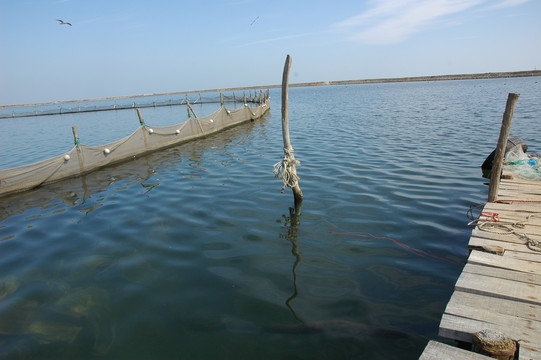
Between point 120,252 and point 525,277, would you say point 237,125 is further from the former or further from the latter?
point 525,277

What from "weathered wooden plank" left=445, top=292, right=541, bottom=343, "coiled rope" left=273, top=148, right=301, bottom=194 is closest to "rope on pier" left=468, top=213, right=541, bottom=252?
"weathered wooden plank" left=445, top=292, right=541, bottom=343

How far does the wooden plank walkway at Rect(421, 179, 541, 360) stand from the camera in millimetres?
2586

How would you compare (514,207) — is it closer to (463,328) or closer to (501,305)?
(501,305)

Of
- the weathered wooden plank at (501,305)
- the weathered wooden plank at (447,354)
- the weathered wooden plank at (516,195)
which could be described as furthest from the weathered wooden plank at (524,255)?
the weathered wooden plank at (516,195)

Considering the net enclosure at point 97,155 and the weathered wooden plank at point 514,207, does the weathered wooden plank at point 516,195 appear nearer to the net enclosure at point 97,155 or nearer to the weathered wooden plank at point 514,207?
the weathered wooden plank at point 514,207

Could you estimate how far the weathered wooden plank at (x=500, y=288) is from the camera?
307 cm

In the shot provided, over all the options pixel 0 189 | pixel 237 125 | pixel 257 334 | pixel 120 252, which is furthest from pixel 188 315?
pixel 237 125

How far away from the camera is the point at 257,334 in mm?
3498

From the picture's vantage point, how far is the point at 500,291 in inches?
125

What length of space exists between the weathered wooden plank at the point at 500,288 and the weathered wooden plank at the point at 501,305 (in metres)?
0.05

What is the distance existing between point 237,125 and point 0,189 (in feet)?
47.2

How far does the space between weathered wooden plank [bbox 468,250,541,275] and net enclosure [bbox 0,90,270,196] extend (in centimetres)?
1042

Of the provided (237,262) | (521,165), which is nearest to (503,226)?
(237,262)

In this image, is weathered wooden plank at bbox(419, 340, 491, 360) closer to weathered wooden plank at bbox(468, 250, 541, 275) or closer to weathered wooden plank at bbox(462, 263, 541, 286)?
weathered wooden plank at bbox(462, 263, 541, 286)
